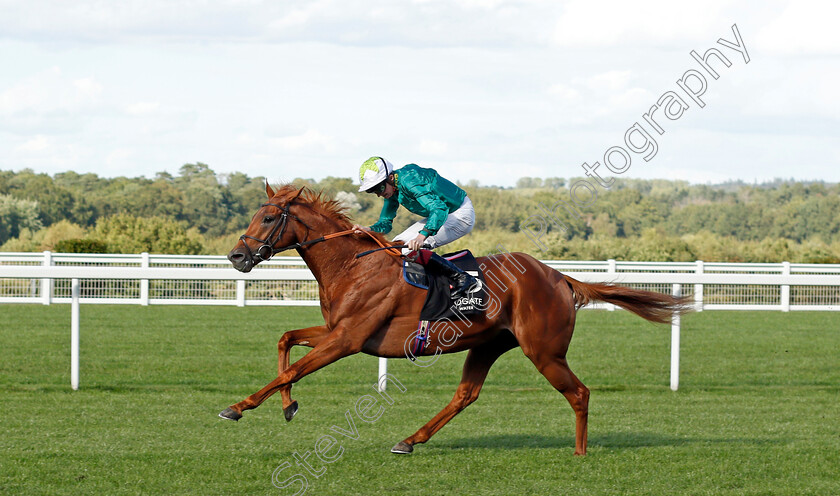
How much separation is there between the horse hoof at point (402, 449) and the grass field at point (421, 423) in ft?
0.26

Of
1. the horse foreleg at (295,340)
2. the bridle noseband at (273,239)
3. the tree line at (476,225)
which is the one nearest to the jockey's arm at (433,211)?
the bridle noseband at (273,239)

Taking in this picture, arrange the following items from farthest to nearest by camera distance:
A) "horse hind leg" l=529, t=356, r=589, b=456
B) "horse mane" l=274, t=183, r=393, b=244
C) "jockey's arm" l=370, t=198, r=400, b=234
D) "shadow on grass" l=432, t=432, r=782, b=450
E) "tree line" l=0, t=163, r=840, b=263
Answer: "tree line" l=0, t=163, r=840, b=263 < "shadow on grass" l=432, t=432, r=782, b=450 < "jockey's arm" l=370, t=198, r=400, b=234 < "horse hind leg" l=529, t=356, r=589, b=456 < "horse mane" l=274, t=183, r=393, b=244

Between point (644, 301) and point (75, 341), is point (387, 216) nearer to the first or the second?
point (644, 301)

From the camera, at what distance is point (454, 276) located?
521 centimetres

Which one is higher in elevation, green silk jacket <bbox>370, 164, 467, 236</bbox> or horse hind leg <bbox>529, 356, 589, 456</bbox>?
green silk jacket <bbox>370, 164, 467, 236</bbox>

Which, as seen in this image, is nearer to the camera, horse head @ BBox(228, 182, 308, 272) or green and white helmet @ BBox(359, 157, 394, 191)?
horse head @ BBox(228, 182, 308, 272)

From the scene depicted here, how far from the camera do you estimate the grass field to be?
450 cm

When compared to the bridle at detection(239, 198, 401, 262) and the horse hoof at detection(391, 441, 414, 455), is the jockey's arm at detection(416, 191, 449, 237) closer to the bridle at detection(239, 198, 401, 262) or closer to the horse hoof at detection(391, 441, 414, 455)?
the bridle at detection(239, 198, 401, 262)

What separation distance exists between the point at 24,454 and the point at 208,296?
12986 millimetres

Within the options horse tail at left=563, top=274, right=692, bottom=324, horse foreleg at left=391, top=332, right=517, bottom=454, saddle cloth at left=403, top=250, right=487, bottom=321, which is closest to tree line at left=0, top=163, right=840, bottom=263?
horse tail at left=563, top=274, right=692, bottom=324

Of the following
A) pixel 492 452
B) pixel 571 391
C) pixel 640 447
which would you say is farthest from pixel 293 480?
pixel 640 447

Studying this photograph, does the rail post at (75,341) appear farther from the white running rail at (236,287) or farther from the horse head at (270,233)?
the white running rail at (236,287)

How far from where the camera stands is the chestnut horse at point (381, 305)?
4.86 m

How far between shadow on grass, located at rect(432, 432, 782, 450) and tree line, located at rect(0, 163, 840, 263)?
13.2m
